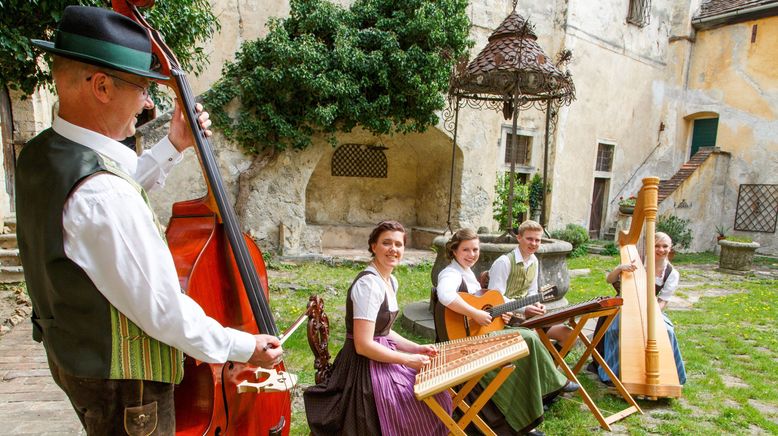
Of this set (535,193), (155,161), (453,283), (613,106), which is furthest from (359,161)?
(155,161)

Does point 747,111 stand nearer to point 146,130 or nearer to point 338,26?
point 338,26

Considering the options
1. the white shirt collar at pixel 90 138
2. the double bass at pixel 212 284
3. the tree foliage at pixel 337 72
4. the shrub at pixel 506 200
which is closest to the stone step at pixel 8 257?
the tree foliage at pixel 337 72

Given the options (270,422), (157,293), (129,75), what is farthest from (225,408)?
(129,75)

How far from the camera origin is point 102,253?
3.86ft

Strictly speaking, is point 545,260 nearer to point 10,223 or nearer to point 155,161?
point 155,161

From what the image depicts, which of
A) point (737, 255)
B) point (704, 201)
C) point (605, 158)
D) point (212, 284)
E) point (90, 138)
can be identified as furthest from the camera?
point (605, 158)

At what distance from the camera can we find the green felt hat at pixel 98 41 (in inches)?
48.6

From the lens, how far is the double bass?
1686 millimetres

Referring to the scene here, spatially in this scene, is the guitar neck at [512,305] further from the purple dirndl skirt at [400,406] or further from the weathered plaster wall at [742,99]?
the weathered plaster wall at [742,99]

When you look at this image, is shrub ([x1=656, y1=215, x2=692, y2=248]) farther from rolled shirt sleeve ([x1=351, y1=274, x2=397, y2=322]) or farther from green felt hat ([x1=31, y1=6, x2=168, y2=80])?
green felt hat ([x1=31, y1=6, x2=168, y2=80])

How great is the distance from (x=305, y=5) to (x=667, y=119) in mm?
12761

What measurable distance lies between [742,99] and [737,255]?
6145 mm

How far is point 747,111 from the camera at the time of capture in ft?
44.4

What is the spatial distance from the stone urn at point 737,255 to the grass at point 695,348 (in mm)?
686
